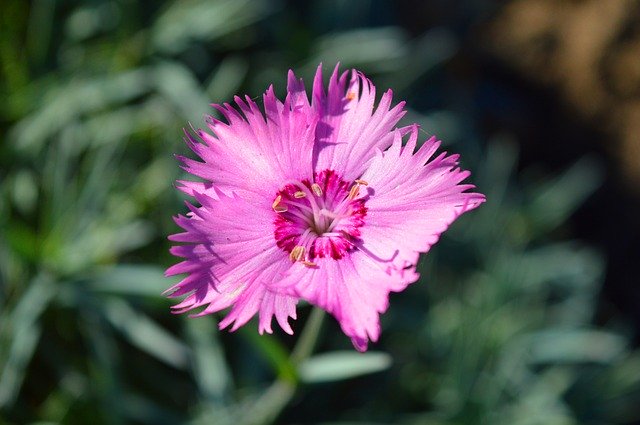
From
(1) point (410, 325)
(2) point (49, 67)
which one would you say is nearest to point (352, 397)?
(1) point (410, 325)

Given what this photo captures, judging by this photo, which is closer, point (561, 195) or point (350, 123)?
point (350, 123)

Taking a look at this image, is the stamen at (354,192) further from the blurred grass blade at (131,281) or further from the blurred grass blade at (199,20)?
the blurred grass blade at (199,20)

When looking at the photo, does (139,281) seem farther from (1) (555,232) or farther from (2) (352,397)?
(1) (555,232)

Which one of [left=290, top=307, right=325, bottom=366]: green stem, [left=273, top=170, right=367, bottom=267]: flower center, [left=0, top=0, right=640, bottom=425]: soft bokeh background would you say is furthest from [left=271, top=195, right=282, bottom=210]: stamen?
[left=0, top=0, right=640, bottom=425]: soft bokeh background

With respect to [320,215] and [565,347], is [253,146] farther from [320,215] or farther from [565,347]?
[565,347]

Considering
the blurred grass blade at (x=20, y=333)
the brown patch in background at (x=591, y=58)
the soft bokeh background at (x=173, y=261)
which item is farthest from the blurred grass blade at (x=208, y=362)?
the brown patch in background at (x=591, y=58)

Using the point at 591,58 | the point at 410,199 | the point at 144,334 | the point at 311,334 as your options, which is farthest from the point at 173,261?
the point at 591,58
